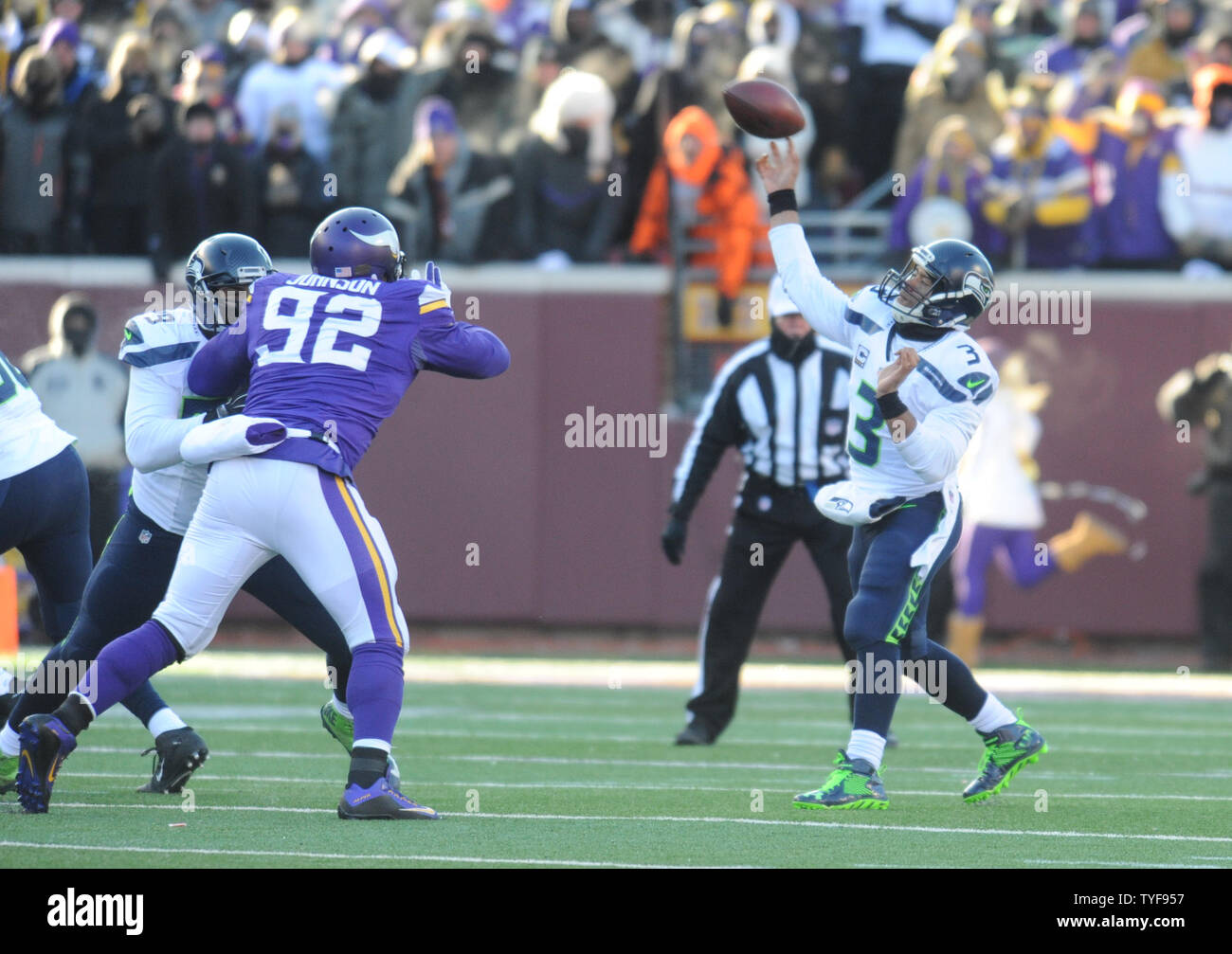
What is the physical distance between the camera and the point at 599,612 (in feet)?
49.6

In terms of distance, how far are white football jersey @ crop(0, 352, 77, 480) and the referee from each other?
298cm

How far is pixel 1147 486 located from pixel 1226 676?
1877 millimetres

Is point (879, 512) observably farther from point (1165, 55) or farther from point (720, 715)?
point (1165, 55)

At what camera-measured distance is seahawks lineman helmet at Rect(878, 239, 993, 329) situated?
673 centimetres

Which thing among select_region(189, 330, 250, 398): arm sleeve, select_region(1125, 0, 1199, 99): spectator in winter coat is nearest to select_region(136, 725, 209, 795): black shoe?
select_region(189, 330, 250, 398): arm sleeve

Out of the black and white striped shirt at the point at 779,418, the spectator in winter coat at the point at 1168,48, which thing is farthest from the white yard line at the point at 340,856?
the spectator in winter coat at the point at 1168,48

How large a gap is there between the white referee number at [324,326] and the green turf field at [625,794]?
52.1 inches

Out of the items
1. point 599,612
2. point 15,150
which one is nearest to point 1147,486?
point 599,612

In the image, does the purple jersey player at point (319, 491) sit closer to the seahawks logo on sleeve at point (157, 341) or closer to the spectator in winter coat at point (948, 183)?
the seahawks logo on sleeve at point (157, 341)

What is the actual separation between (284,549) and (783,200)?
6.80 feet

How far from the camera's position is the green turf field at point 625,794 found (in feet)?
18.3

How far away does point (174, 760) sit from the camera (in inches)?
268
